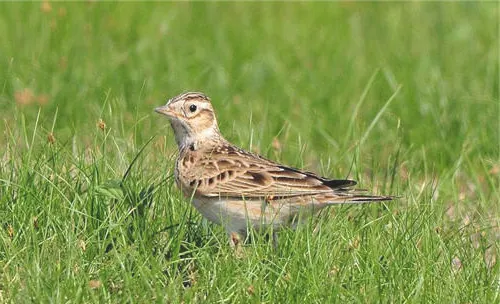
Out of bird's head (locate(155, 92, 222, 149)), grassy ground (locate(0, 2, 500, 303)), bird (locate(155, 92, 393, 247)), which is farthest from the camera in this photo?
bird's head (locate(155, 92, 222, 149))

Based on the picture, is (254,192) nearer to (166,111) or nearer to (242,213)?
(242,213)

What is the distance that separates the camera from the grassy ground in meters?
6.51

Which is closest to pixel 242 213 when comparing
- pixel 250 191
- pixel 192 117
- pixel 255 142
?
pixel 250 191

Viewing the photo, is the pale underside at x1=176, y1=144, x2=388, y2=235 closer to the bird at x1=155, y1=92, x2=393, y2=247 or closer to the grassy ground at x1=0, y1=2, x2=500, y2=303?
the bird at x1=155, y1=92, x2=393, y2=247

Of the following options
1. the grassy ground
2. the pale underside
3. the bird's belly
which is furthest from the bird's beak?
the bird's belly

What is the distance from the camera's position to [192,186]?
7.40 m

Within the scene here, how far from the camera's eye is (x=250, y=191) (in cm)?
744

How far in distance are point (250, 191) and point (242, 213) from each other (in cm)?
18

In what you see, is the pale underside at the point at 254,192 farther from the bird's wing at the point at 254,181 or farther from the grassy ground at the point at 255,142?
the grassy ground at the point at 255,142

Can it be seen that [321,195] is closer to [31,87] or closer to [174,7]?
[31,87]

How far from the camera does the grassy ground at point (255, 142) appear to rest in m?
6.51

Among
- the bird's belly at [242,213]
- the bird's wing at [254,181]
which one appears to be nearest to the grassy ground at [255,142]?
the bird's belly at [242,213]

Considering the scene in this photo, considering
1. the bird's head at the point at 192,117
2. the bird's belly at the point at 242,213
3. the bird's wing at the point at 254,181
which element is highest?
the bird's head at the point at 192,117

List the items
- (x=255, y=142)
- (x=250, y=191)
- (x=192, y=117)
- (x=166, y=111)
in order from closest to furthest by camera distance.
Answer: (x=250, y=191) → (x=166, y=111) → (x=192, y=117) → (x=255, y=142)
